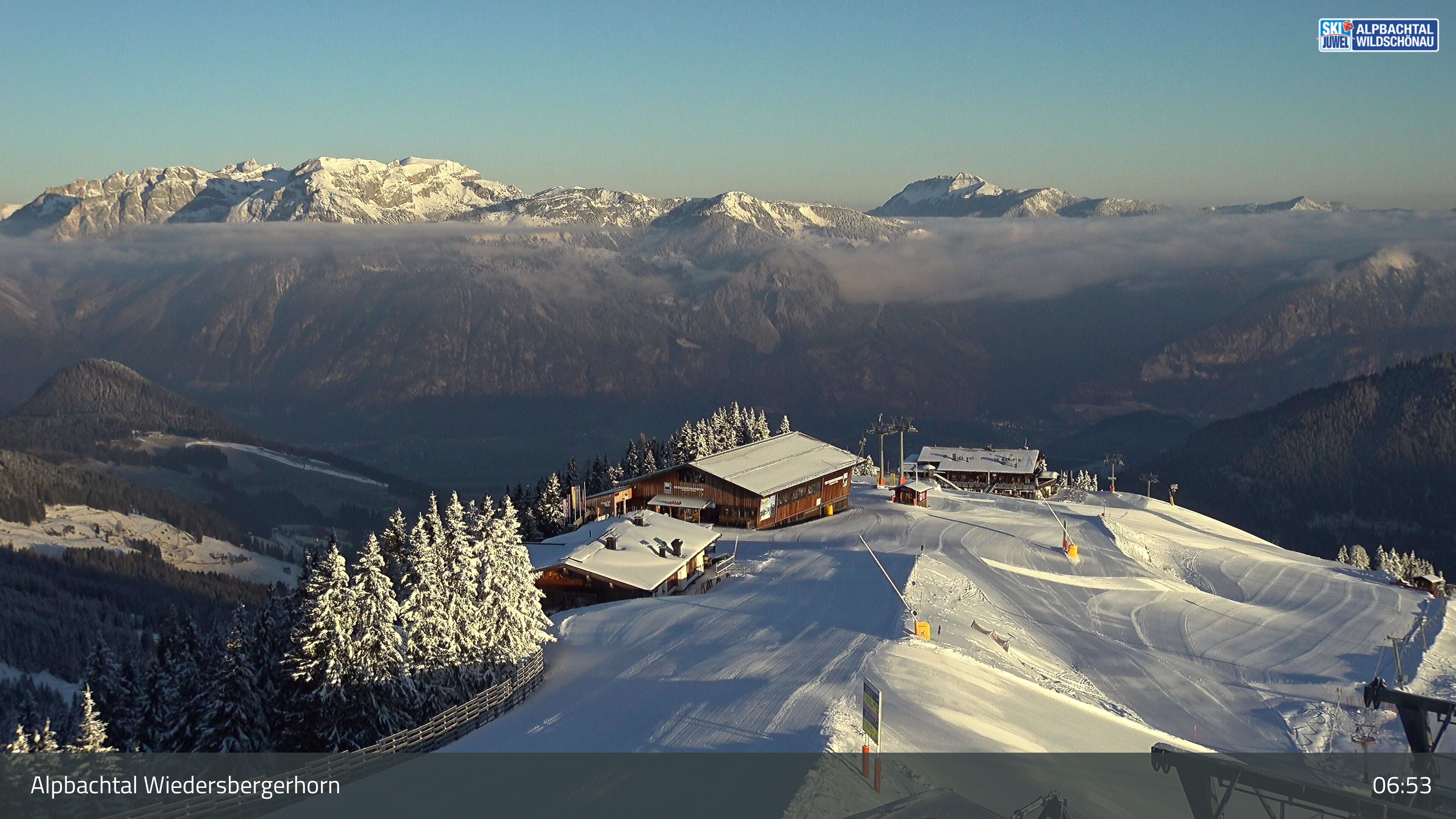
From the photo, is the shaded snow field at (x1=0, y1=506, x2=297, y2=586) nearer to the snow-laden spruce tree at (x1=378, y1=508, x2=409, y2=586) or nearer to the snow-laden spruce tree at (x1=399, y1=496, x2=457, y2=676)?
the snow-laden spruce tree at (x1=378, y1=508, x2=409, y2=586)

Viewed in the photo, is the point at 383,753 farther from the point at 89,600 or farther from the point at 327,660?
the point at 89,600

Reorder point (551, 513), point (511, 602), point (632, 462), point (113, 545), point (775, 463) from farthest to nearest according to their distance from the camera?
point (113, 545) < point (632, 462) < point (775, 463) < point (551, 513) < point (511, 602)

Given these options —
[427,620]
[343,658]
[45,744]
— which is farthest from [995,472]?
[45,744]

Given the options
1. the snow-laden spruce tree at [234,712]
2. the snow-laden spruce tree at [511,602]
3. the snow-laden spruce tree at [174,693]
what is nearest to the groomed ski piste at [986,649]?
the snow-laden spruce tree at [511,602]
